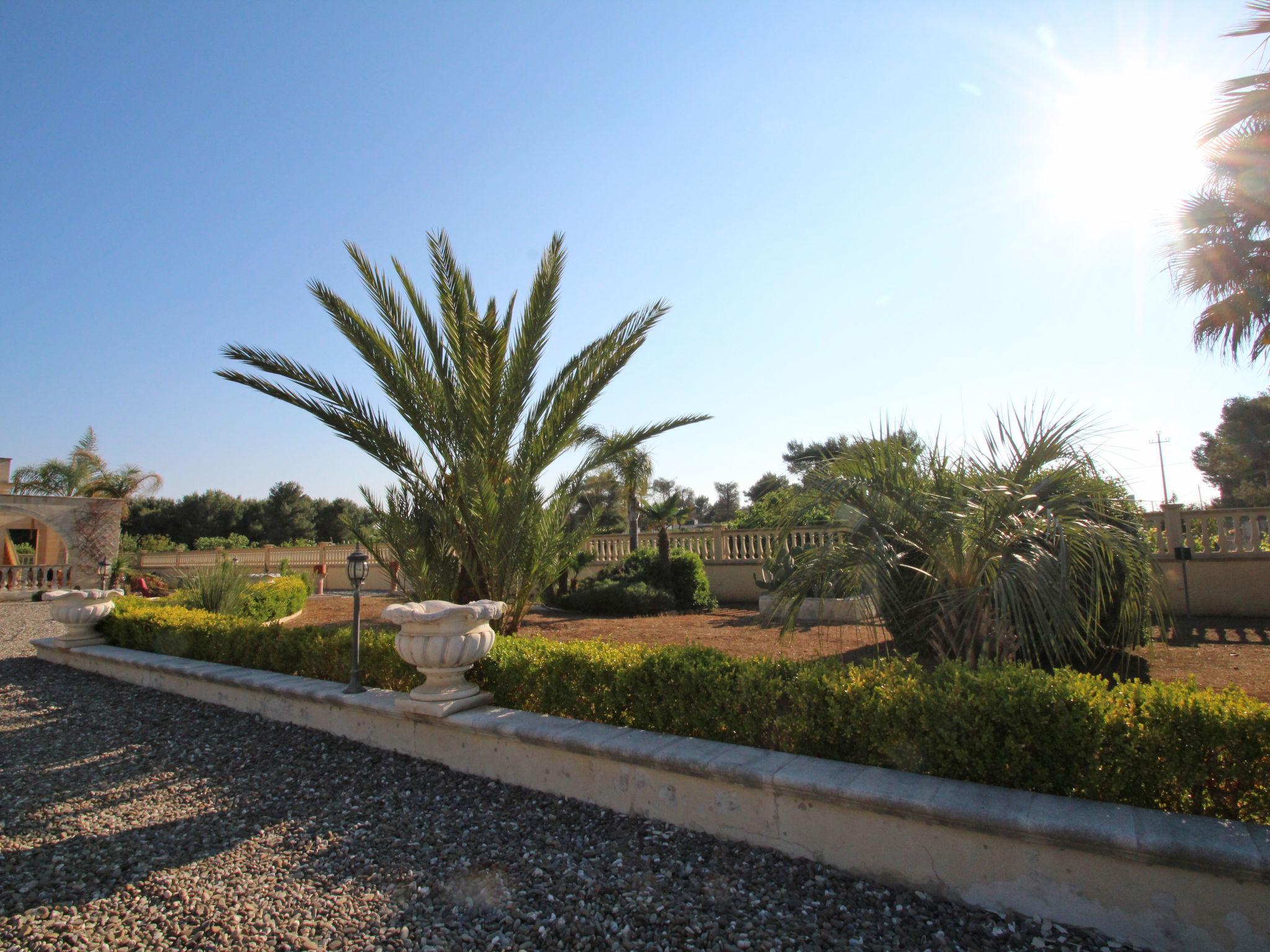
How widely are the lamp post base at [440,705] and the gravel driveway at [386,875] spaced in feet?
1.08

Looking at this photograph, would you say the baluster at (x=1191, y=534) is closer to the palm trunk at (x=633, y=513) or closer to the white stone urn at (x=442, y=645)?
the palm trunk at (x=633, y=513)

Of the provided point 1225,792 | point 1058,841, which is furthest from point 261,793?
point 1225,792

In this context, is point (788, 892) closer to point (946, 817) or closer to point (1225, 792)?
point (946, 817)

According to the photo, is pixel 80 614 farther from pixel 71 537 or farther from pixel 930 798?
pixel 71 537

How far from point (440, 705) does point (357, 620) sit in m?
1.15

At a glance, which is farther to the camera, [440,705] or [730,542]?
[730,542]

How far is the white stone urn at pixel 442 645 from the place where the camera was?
3.93 meters

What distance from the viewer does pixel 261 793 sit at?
381cm

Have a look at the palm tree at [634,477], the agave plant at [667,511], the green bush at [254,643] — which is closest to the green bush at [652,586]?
the agave plant at [667,511]

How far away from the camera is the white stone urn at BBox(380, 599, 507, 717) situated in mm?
3926

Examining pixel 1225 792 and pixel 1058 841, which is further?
pixel 1225 792

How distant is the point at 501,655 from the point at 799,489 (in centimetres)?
217

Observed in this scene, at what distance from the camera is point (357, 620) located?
4789 millimetres

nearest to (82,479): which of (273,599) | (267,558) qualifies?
(267,558)
